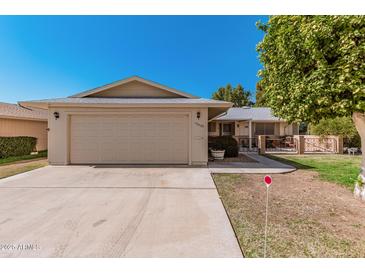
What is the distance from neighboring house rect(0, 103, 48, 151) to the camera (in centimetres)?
1129

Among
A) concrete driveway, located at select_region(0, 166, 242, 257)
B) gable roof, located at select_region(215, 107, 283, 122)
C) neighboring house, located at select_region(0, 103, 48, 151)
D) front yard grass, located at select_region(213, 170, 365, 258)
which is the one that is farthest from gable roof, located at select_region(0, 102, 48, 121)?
gable roof, located at select_region(215, 107, 283, 122)

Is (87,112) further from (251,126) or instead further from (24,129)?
(251,126)

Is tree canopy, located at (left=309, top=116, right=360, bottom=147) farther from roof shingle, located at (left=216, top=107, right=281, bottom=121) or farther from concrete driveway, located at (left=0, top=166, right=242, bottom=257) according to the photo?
concrete driveway, located at (left=0, top=166, right=242, bottom=257)

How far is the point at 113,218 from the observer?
3.41 m

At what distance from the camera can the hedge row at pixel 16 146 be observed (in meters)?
10.1

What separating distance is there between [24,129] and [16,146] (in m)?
2.34

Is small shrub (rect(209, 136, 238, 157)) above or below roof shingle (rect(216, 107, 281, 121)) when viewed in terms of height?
below

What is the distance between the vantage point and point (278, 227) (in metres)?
3.06

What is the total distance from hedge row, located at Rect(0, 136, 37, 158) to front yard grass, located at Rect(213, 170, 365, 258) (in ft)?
39.8

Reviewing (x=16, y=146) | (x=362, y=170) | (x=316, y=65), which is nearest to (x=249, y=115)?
(x=362, y=170)

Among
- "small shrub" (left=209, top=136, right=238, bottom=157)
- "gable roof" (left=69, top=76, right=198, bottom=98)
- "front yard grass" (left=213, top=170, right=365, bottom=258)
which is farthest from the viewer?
"small shrub" (left=209, top=136, right=238, bottom=157)

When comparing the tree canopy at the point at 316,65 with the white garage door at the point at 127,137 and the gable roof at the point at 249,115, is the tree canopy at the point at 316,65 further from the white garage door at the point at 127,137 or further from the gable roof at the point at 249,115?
the gable roof at the point at 249,115

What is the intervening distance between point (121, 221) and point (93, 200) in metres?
1.42
